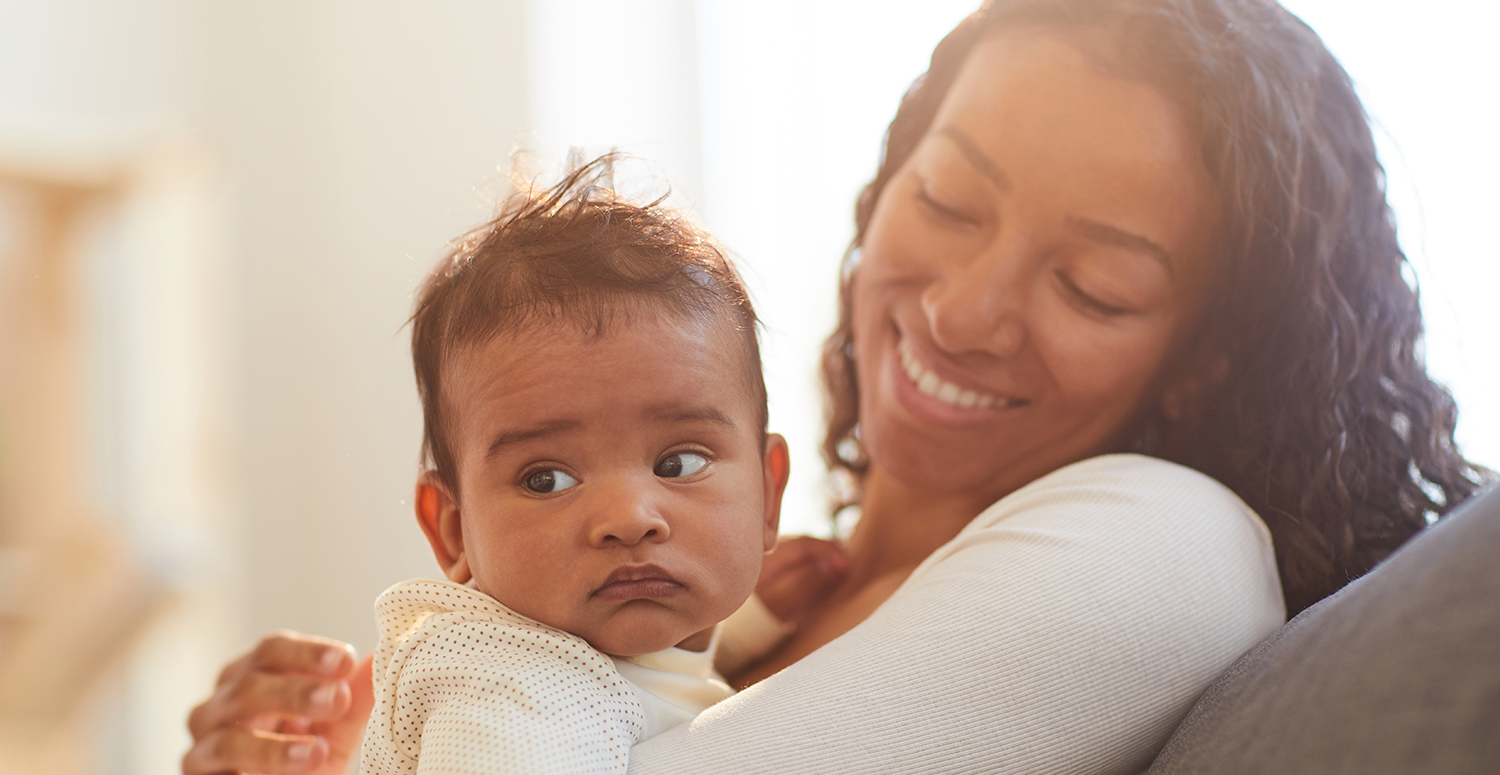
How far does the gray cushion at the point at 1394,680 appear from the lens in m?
0.51

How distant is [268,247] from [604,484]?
246 cm

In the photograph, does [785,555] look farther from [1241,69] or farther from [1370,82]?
[1370,82]

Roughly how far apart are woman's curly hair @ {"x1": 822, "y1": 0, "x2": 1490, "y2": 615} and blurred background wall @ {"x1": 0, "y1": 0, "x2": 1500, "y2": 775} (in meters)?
0.96

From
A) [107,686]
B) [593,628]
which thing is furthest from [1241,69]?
[107,686]

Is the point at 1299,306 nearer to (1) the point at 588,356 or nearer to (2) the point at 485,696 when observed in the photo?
(1) the point at 588,356

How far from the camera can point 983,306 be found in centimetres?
108

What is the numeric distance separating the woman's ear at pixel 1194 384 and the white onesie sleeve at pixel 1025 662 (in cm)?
31

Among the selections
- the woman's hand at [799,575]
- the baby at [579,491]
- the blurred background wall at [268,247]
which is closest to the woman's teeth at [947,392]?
the woman's hand at [799,575]

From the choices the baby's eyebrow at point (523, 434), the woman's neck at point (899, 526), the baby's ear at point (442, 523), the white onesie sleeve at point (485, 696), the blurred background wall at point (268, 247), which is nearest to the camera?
the white onesie sleeve at point (485, 696)

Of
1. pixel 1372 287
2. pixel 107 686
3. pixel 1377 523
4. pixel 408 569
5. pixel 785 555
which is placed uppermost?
pixel 1372 287

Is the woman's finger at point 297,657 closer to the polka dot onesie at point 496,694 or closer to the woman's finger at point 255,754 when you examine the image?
the woman's finger at point 255,754

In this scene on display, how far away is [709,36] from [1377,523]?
6.43ft

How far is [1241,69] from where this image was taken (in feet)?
3.51

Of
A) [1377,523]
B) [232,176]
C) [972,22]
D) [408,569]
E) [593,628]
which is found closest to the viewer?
[593,628]
